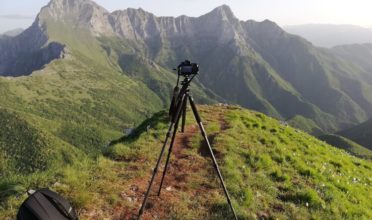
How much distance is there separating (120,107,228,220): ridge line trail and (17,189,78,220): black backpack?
2610 mm

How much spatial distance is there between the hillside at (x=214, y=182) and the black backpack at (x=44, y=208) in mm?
2076

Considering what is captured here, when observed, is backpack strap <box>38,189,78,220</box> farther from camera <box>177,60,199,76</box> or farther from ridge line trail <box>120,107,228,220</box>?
camera <box>177,60,199,76</box>

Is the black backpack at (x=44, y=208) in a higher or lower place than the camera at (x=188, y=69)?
lower

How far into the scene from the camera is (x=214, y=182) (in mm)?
14492

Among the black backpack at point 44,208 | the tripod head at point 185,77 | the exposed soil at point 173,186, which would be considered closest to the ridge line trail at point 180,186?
the exposed soil at point 173,186

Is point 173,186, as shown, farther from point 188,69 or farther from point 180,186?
point 188,69

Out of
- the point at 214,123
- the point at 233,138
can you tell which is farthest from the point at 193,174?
the point at 214,123

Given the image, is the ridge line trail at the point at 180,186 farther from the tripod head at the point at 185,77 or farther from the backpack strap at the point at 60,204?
the tripod head at the point at 185,77

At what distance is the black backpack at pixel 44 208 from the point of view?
8.08 metres

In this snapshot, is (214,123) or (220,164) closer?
(220,164)

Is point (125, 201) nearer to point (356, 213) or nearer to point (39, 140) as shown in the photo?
point (356, 213)

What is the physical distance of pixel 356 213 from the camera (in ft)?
45.3

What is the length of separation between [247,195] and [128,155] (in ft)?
19.5

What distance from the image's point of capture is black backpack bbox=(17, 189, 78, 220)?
8.08 metres
